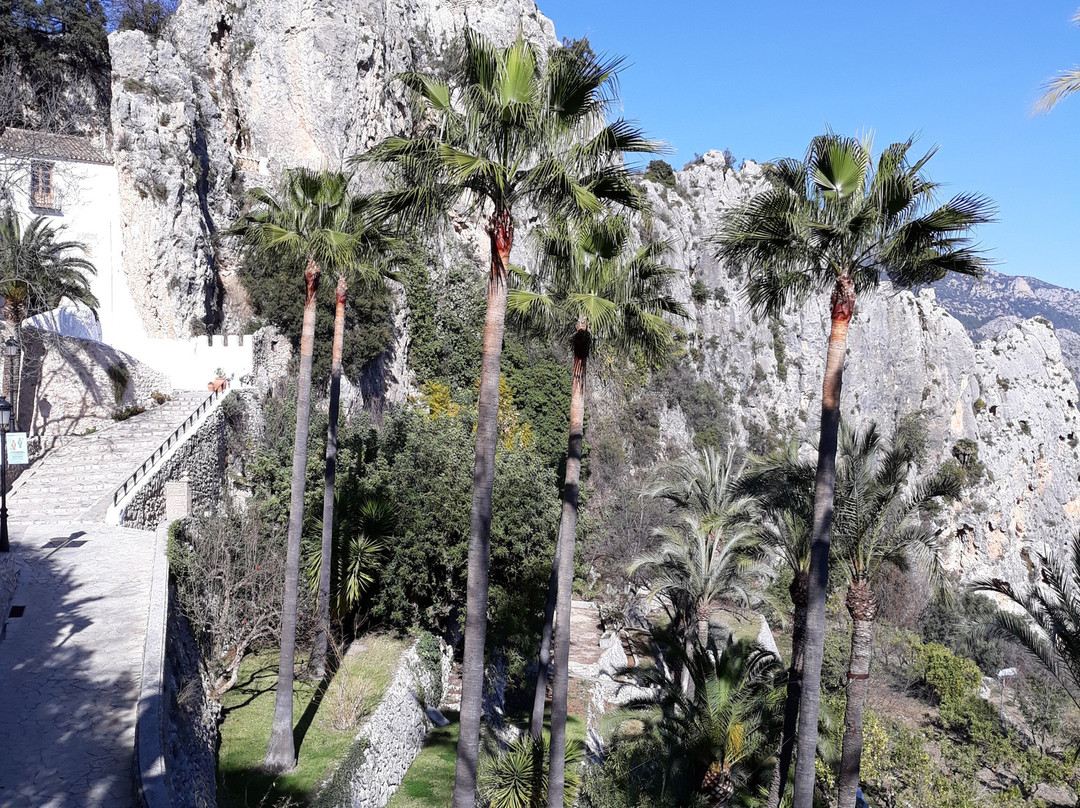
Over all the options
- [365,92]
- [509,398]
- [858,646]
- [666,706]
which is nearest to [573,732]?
[666,706]

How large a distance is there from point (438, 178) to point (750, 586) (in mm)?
16604

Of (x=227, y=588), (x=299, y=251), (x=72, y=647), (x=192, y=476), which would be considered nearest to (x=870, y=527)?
(x=299, y=251)

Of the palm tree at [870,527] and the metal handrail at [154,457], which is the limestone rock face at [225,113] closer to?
the metal handrail at [154,457]

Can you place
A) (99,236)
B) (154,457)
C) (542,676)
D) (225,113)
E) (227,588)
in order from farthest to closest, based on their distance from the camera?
(225,113), (99,236), (154,457), (227,588), (542,676)

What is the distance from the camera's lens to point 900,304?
185ft

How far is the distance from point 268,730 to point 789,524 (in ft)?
30.3

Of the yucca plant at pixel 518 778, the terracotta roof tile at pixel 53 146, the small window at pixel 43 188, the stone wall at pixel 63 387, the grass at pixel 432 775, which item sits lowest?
the grass at pixel 432 775

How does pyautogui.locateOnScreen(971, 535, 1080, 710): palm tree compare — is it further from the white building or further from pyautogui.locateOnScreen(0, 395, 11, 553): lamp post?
the white building

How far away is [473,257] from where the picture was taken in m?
41.4

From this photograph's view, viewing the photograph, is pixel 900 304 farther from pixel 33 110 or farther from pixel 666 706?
pixel 33 110

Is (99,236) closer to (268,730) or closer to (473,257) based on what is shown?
(473,257)

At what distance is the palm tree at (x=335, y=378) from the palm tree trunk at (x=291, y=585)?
948 mm

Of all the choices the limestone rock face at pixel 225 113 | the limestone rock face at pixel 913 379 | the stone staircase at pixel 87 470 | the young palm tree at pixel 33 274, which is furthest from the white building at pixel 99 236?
the limestone rock face at pixel 913 379

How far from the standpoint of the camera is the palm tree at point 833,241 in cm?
788
